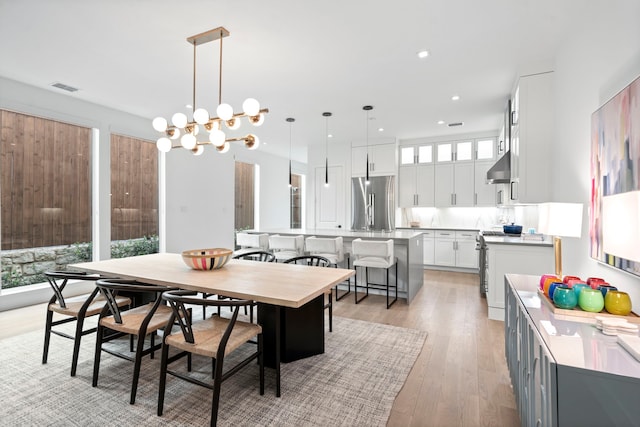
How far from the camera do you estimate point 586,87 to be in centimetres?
243

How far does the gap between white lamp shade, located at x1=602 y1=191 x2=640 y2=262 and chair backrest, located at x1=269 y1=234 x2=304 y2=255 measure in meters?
3.58

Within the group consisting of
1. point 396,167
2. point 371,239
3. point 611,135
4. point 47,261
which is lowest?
point 47,261

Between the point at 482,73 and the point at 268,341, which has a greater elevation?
the point at 482,73

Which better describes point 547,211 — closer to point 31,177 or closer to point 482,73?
point 482,73

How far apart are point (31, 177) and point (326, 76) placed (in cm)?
408

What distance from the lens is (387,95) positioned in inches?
174

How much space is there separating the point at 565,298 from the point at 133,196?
19.0 feet

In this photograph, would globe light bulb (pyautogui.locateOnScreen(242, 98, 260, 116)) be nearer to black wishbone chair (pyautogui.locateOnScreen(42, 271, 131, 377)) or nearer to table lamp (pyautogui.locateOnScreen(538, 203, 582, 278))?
black wishbone chair (pyautogui.locateOnScreen(42, 271, 131, 377))

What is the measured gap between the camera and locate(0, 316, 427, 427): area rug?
1.89 meters

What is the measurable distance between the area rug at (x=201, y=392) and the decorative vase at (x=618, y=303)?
1327 mm

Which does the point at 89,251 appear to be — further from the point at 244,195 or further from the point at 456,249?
the point at 456,249

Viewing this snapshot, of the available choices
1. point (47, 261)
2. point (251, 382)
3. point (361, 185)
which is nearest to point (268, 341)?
point (251, 382)

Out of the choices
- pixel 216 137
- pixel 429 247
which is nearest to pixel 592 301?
pixel 216 137

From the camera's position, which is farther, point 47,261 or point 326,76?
point 47,261
